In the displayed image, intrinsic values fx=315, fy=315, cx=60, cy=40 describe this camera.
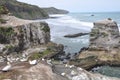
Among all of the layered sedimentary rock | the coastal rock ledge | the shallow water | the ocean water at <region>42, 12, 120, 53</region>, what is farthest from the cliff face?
the shallow water

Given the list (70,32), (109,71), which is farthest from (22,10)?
(109,71)

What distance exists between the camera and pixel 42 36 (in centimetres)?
4600

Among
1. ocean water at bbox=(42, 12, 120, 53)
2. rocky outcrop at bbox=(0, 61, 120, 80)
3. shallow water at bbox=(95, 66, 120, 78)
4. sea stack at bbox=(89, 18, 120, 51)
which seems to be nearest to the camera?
rocky outcrop at bbox=(0, 61, 120, 80)

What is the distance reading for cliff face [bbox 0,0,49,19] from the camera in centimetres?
11462

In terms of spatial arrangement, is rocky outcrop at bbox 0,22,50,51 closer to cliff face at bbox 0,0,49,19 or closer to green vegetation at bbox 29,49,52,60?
green vegetation at bbox 29,49,52,60

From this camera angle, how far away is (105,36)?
1756 inches

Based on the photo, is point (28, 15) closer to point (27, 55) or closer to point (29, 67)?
point (27, 55)

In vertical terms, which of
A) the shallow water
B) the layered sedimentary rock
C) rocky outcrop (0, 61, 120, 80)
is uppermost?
rocky outcrop (0, 61, 120, 80)

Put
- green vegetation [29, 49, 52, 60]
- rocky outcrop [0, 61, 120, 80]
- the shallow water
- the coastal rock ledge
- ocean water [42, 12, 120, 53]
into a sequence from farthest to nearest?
1. ocean water [42, 12, 120, 53]
2. green vegetation [29, 49, 52, 60]
3. the coastal rock ledge
4. the shallow water
5. rocky outcrop [0, 61, 120, 80]

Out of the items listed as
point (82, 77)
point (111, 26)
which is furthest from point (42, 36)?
point (82, 77)

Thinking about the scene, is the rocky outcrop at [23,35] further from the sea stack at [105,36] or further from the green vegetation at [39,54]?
the sea stack at [105,36]

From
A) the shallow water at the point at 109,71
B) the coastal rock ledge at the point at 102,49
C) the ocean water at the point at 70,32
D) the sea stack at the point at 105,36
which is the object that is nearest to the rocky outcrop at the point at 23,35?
the coastal rock ledge at the point at 102,49

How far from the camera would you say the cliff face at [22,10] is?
376ft

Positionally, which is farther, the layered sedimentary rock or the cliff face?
the cliff face
